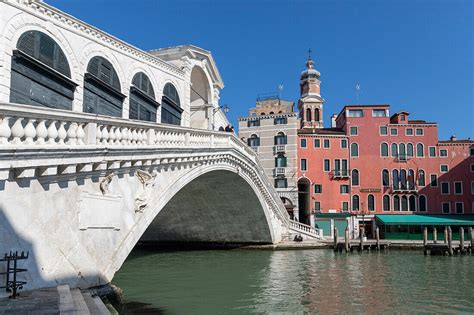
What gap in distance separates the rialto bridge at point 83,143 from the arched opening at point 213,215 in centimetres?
398

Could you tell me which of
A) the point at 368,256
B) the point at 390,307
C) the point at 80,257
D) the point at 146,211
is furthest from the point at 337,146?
the point at 80,257

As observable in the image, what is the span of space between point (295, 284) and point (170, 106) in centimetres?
657

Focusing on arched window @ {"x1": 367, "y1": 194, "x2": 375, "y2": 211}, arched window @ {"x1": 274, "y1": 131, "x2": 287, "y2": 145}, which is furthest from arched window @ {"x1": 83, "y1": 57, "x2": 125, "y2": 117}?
arched window @ {"x1": 367, "y1": 194, "x2": 375, "y2": 211}

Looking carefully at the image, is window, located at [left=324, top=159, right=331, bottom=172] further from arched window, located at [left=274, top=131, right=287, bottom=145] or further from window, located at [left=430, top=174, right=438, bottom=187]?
window, located at [left=430, top=174, right=438, bottom=187]

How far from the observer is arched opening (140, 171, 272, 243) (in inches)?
709

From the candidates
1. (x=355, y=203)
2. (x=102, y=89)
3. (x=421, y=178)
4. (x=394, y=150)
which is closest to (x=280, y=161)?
(x=355, y=203)

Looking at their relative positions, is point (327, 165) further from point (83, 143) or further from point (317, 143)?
point (83, 143)

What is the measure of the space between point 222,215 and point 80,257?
15.1 m

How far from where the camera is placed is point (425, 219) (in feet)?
88.1

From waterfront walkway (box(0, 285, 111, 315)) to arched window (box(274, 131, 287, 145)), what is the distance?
84.5ft

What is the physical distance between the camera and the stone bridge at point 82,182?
4891 mm

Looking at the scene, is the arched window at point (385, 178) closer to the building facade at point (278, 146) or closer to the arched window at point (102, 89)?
the building facade at point (278, 146)

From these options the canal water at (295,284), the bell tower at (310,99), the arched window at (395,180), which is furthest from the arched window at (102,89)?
the bell tower at (310,99)

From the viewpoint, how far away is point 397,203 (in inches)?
1153
